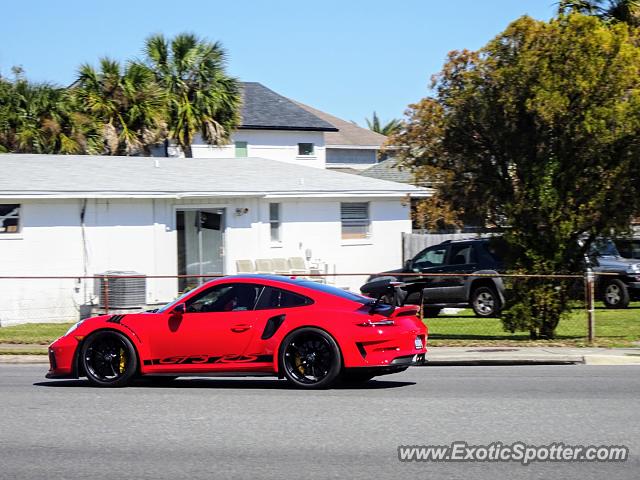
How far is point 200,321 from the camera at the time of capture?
12.7 metres

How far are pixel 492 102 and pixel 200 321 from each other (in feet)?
26.3

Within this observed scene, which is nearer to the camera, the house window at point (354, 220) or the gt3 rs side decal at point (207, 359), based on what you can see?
the gt3 rs side decal at point (207, 359)

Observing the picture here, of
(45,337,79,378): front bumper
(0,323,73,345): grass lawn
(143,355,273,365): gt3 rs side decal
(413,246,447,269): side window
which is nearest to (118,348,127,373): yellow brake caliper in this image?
(143,355,273,365): gt3 rs side decal

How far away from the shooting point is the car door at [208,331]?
41.1 ft

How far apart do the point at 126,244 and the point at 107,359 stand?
14261 millimetres

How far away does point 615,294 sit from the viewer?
2678 centimetres

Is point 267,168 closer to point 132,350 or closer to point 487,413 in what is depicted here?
point 132,350

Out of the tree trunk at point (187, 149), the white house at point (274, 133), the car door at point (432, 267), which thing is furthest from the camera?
the white house at point (274, 133)

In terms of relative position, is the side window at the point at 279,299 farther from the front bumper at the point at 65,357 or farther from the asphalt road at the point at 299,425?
the front bumper at the point at 65,357

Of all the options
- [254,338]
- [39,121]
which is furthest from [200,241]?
[254,338]

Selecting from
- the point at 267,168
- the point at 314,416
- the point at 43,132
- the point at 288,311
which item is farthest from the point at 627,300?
the point at 43,132

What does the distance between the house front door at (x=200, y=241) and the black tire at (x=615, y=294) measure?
10.4m

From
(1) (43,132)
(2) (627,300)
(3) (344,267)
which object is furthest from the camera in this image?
(1) (43,132)

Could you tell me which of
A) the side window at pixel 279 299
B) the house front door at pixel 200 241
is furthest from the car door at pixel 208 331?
the house front door at pixel 200 241
